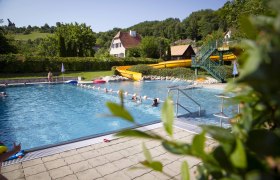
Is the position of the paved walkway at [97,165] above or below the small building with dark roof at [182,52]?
below

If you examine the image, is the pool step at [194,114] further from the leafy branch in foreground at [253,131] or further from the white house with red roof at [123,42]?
the white house with red roof at [123,42]

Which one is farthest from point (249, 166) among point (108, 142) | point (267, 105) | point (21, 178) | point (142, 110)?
point (142, 110)

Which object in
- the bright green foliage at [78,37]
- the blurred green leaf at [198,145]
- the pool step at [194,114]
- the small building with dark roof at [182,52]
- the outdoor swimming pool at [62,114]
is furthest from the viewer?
the small building with dark roof at [182,52]

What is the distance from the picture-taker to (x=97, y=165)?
5.45 m

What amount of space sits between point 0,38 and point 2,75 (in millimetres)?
13395

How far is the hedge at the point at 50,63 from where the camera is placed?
30688 millimetres

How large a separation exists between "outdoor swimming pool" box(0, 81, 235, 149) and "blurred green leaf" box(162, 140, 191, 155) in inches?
336

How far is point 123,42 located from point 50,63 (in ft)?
95.5

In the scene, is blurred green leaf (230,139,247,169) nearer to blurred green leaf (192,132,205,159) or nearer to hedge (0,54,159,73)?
blurred green leaf (192,132,205,159)

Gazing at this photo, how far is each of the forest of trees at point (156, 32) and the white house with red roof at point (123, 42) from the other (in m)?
5.92

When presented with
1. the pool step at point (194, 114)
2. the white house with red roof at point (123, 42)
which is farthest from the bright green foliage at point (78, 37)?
the pool step at point (194, 114)

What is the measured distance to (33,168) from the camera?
17.6 ft

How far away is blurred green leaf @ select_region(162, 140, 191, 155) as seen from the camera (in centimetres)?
58

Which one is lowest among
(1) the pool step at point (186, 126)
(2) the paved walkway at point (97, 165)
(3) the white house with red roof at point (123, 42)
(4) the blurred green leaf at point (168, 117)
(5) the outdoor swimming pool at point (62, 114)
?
(5) the outdoor swimming pool at point (62, 114)
